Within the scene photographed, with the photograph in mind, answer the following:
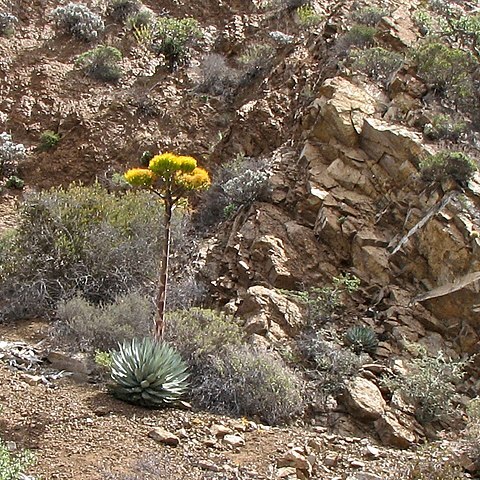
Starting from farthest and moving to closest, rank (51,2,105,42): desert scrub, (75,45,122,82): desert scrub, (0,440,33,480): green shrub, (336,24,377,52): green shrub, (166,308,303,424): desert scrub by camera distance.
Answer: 1. (51,2,105,42): desert scrub
2. (75,45,122,82): desert scrub
3. (336,24,377,52): green shrub
4. (166,308,303,424): desert scrub
5. (0,440,33,480): green shrub

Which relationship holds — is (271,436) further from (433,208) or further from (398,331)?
(433,208)

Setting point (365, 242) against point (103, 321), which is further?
point (365, 242)

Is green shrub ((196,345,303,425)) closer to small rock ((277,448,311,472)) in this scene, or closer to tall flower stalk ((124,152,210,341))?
tall flower stalk ((124,152,210,341))

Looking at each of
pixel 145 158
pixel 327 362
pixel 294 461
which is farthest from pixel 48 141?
pixel 294 461

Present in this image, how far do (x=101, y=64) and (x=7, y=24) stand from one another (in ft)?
8.50

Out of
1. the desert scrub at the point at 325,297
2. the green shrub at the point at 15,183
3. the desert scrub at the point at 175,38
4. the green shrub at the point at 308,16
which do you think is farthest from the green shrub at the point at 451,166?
the green shrub at the point at 15,183

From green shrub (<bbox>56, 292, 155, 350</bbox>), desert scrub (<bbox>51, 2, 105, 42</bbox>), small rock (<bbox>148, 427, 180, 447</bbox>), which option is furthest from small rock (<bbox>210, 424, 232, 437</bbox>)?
desert scrub (<bbox>51, 2, 105, 42</bbox>)

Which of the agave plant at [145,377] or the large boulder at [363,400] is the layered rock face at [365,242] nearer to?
the large boulder at [363,400]

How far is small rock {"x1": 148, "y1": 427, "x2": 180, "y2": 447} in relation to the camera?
5.79 metres

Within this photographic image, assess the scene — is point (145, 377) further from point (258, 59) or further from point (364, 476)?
point (258, 59)

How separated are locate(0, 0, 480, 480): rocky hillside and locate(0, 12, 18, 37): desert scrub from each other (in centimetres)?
8

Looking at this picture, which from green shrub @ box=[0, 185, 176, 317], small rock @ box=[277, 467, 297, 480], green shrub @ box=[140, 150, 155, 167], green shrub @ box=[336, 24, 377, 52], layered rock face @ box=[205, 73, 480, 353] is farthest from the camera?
green shrub @ box=[140, 150, 155, 167]

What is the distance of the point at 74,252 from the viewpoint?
30.8 feet

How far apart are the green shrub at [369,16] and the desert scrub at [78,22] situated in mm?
6216
